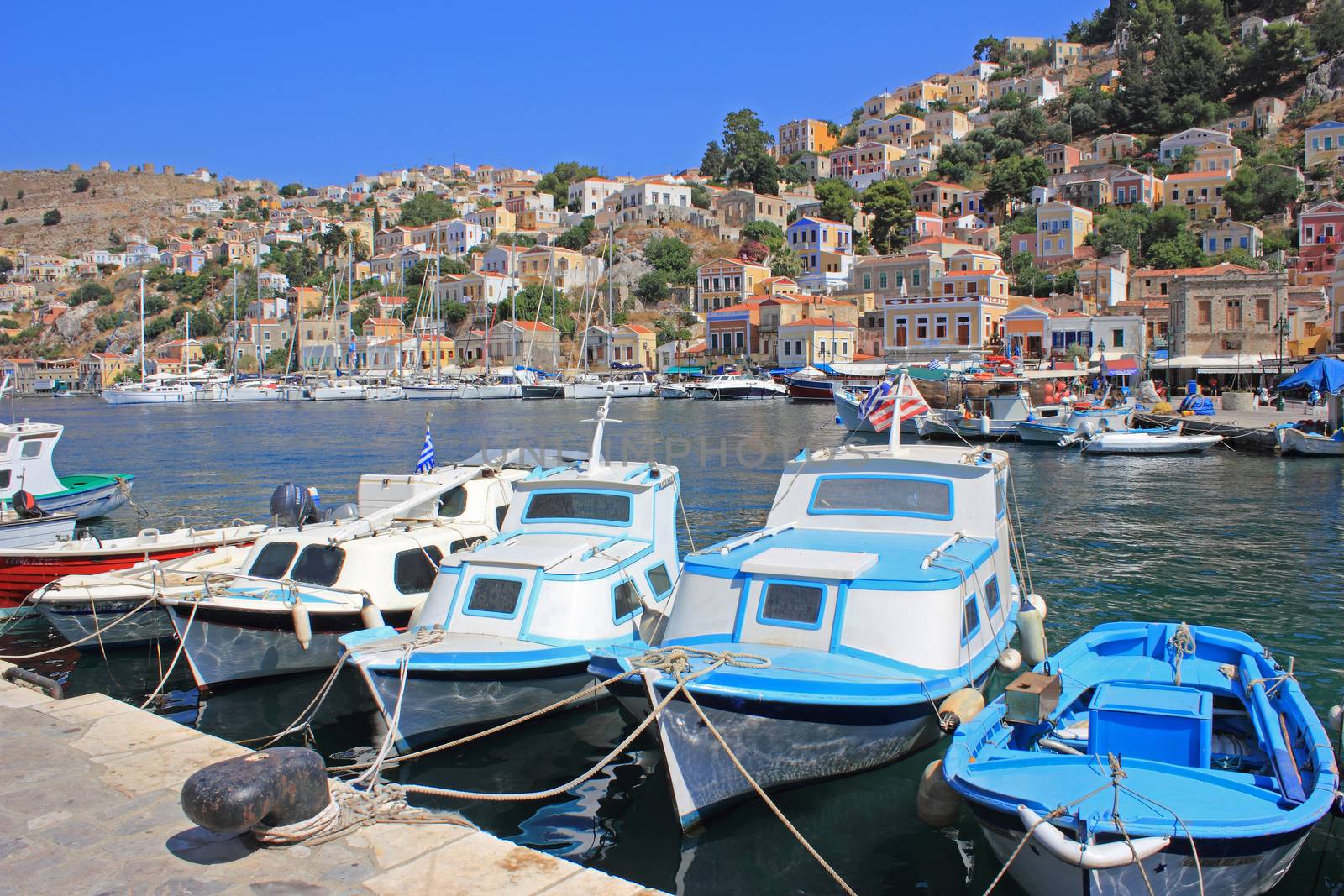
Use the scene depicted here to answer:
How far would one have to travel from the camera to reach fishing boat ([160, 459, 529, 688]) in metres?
13.0

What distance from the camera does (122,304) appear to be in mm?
185875

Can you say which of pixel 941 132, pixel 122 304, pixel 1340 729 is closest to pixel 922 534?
pixel 1340 729

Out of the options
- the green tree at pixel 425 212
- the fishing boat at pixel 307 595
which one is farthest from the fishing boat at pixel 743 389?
the green tree at pixel 425 212

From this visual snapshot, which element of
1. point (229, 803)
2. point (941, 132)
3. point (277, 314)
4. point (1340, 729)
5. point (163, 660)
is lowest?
point (163, 660)

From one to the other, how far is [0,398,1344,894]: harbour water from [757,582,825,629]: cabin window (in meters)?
1.67

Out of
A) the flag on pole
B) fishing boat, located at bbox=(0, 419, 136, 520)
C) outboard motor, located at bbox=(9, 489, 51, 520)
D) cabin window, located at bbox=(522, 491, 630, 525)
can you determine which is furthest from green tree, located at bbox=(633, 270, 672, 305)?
cabin window, located at bbox=(522, 491, 630, 525)

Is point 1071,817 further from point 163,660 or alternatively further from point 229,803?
point 163,660

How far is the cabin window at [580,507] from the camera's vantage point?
44.0 ft

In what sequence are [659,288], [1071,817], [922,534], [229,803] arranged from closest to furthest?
[229,803] < [1071,817] < [922,534] < [659,288]

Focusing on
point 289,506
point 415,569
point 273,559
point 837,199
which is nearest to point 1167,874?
point 415,569

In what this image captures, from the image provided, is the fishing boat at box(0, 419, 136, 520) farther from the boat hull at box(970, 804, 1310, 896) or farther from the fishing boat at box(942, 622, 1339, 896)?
the boat hull at box(970, 804, 1310, 896)

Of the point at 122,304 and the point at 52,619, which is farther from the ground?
the point at 122,304

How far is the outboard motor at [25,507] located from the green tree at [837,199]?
12107cm

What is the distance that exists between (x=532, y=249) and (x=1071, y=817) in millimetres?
138538
